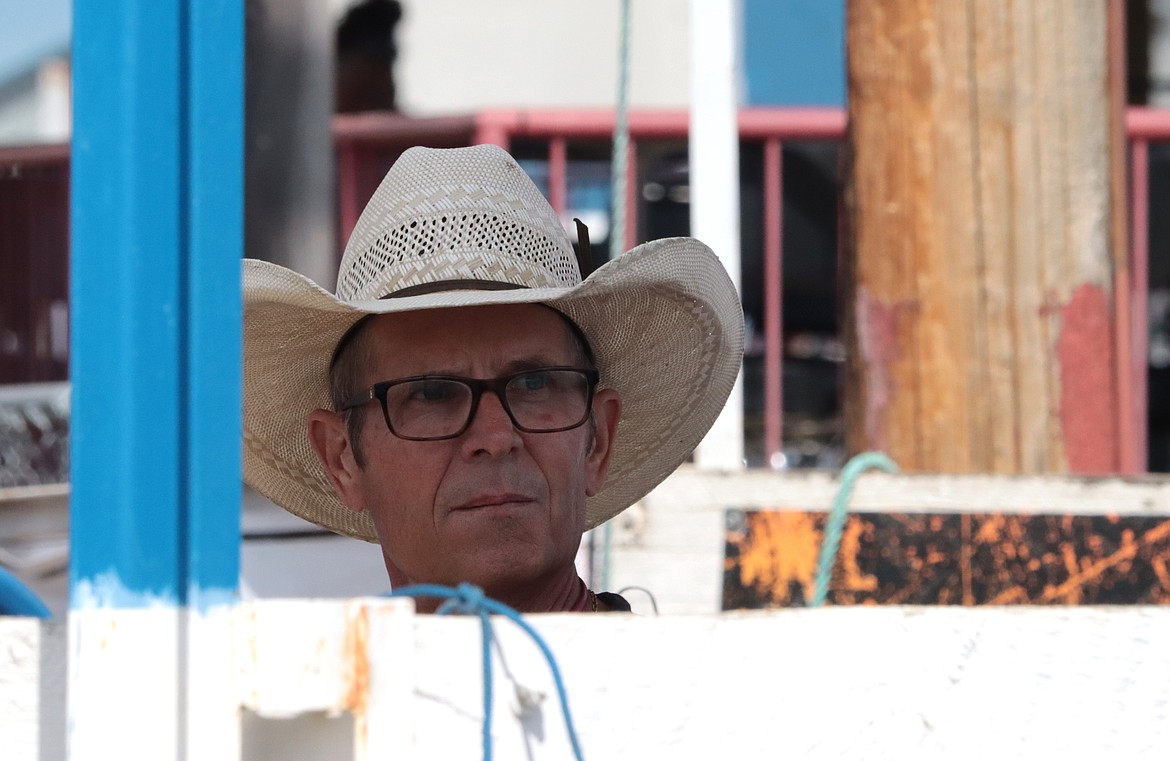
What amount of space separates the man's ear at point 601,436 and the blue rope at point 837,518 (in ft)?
1.63

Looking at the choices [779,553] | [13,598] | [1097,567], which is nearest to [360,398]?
[13,598]

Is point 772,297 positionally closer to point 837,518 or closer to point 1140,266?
point 1140,266

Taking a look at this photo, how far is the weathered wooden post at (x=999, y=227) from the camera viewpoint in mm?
2346

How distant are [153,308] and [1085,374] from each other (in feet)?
6.54

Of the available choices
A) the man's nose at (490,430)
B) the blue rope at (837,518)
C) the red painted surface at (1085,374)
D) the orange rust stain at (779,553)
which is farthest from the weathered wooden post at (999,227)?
the man's nose at (490,430)

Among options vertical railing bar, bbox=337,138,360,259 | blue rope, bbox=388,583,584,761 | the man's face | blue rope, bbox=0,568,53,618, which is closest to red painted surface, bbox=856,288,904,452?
the man's face

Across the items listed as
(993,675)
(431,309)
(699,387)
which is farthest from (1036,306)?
(993,675)

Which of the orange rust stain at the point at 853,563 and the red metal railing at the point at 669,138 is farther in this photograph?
the red metal railing at the point at 669,138

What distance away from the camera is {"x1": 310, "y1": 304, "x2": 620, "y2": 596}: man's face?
1.59m

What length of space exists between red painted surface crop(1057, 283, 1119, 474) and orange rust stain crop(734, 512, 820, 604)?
548 millimetres

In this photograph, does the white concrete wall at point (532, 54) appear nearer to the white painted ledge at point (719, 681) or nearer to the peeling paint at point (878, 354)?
the peeling paint at point (878, 354)

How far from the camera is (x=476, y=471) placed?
1.60 metres

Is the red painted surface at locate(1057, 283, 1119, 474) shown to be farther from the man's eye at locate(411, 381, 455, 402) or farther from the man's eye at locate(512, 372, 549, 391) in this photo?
the man's eye at locate(411, 381, 455, 402)

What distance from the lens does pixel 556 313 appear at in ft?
5.70
